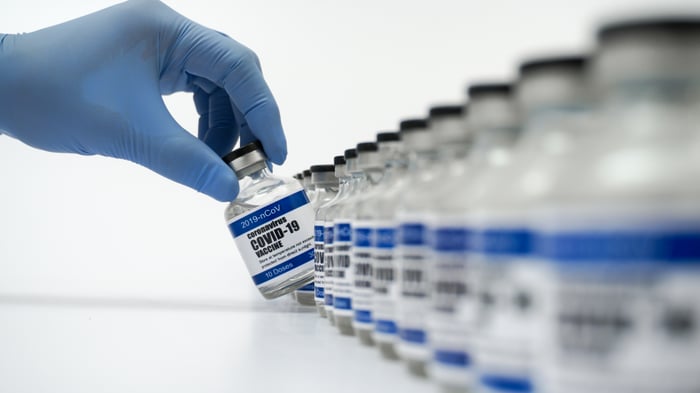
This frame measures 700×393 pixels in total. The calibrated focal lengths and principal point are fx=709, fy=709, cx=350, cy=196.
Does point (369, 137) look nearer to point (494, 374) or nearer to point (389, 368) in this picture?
point (389, 368)

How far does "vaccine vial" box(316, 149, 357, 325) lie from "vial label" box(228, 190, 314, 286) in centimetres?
8

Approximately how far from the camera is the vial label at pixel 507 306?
0.55 meters

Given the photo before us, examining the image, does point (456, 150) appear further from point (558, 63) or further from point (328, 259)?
point (328, 259)

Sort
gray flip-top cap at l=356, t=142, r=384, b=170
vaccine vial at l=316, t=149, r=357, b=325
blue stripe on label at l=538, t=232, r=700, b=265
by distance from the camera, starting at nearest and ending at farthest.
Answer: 1. blue stripe on label at l=538, t=232, r=700, b=265
2. gray flip-top cap at l=356, t=142, r=384, b=170
3. vaccine vial at l=316, t=149, r=357, b=325

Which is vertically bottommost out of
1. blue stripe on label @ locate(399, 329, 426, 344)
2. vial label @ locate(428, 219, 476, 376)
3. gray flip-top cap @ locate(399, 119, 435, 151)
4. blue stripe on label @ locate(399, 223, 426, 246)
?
blue stripe on label @ locate(399, 329, 426, 344)

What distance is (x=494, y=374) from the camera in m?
0.58

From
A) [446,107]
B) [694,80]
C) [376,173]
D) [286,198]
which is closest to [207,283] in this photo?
[286,198]

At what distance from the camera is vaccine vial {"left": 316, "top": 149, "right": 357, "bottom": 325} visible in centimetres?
141

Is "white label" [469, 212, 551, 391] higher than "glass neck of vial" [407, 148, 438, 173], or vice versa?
"glass neck of vial" [407, 148, 438, 173]

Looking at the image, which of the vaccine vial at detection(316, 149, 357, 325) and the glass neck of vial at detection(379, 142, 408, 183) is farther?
the vaccine vial at detection(316, 149, 357, 325)

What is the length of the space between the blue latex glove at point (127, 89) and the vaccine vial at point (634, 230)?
4.12ft

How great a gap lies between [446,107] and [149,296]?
5.99 ft

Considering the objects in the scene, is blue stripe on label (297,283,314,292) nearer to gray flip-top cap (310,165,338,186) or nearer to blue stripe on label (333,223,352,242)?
gray flip-top cap (310,165,338,186)

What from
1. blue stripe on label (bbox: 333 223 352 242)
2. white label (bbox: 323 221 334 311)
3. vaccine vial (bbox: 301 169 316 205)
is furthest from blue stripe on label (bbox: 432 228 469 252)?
vaccine vial (bbox: 301 169 316 205)
